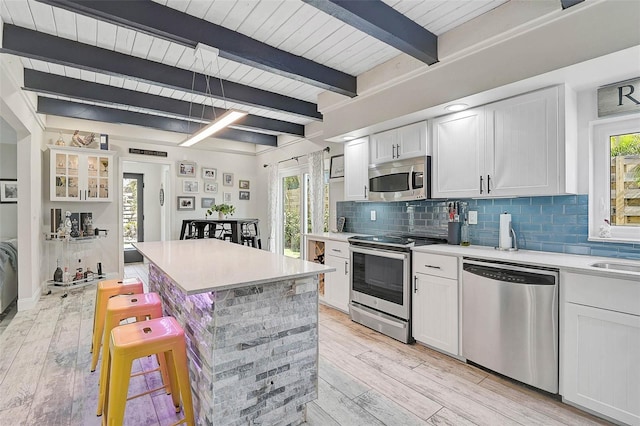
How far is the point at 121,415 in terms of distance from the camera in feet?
4.97

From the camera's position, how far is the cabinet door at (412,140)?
10.5 feet

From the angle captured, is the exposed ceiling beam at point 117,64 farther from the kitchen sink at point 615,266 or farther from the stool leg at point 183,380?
the kitchen sink at point 615,266

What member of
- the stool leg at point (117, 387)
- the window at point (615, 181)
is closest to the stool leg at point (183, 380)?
the stool leg at point (117, 387)

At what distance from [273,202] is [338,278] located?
9.75 ft

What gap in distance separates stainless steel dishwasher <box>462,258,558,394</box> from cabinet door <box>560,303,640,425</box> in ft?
0.28

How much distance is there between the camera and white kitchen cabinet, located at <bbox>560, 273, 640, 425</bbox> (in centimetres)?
178

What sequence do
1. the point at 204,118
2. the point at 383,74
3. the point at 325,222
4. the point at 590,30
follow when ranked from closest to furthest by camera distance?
the point at 590,30, the point at 383,74, the point at 204,118, the point at 325,222

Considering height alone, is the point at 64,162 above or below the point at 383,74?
below

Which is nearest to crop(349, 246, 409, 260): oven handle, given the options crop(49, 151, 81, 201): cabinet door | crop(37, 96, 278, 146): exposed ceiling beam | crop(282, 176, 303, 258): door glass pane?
crop(282, 176, 303, 258): door glass pane

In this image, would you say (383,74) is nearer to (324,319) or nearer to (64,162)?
(324,319)

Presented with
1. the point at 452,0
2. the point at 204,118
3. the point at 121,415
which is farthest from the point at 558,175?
the point at 204,118

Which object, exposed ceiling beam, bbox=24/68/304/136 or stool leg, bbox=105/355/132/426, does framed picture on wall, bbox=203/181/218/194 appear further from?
stool leg, bbox=105/355/132/426

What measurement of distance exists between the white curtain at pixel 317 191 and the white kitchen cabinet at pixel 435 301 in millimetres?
2251

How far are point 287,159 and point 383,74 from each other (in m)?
3.07
